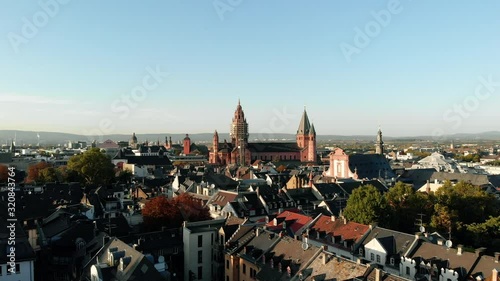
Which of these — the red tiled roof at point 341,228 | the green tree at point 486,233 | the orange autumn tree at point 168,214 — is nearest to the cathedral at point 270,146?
the orange autumn tree at point 168,214

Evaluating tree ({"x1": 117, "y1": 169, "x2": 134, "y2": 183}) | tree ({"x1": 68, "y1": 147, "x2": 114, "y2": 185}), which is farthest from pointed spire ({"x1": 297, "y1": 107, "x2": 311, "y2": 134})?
tree ({"x1": 68, "y1": 147, "x2": 114, "y2": 185})

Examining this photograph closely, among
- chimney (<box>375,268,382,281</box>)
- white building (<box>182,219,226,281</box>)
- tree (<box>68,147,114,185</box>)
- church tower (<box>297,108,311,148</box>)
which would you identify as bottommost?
white building (<box>182,219,226,281</box>)

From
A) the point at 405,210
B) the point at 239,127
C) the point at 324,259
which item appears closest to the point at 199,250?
the point at 324,259

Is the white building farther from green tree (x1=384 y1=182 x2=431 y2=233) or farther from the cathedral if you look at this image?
the cathedral

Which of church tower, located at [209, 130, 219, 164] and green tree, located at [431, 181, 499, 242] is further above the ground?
church tower, located at [209, 130, 219, 164]

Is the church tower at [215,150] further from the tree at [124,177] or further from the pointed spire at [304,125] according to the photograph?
the tree at [124,177]

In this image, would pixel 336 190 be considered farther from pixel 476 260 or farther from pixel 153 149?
pixel 153 149
